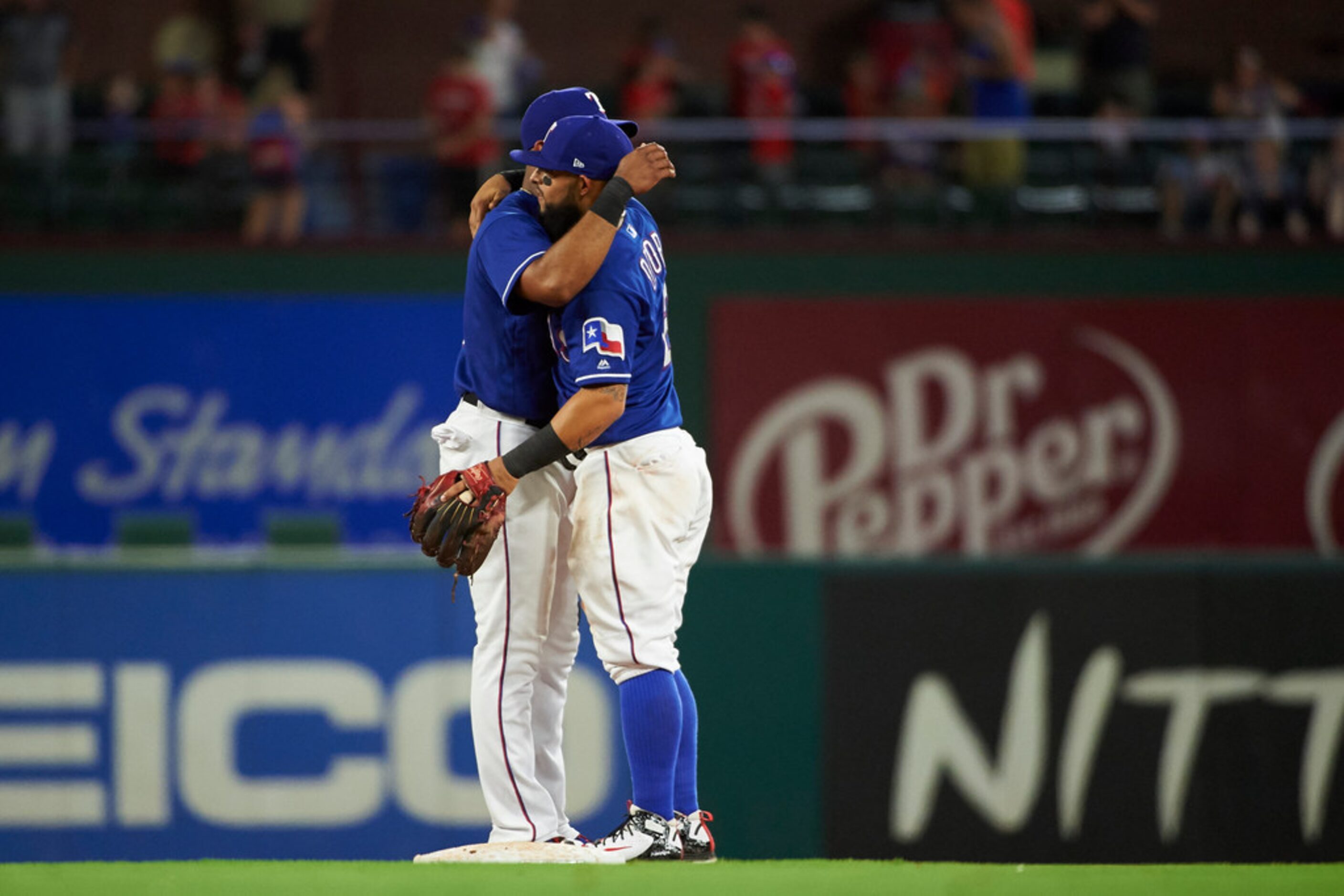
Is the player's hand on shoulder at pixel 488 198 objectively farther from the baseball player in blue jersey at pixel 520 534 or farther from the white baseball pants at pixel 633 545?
the white baseball pants at pixel 633 545

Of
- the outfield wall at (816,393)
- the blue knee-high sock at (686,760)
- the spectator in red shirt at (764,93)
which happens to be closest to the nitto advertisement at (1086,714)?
the blue knee-high sock at (686,760)

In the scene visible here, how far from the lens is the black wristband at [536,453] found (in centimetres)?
426

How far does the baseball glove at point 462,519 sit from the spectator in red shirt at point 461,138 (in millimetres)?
7317

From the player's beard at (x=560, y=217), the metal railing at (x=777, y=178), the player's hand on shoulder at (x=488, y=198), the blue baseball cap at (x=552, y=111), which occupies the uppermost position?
the metal railing at (x=777, y=178)

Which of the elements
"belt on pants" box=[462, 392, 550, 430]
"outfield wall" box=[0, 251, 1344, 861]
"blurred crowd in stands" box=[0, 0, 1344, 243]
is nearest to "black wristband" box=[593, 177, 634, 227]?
"belt on pants" box=[462, 392, 550, 430]

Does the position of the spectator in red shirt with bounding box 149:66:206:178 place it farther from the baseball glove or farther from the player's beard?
the baseball glove

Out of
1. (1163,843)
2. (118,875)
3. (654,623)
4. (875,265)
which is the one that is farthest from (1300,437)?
(118,875)

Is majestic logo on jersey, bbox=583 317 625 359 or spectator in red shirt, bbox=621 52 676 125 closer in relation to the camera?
majestic logo on jersey, bbox=583 317 625 359

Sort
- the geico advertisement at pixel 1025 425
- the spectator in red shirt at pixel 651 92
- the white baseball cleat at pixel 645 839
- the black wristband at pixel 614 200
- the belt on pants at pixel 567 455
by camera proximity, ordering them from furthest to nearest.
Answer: the spectator in red shirt at pixel 651 92, the geico advertisement at pixel 1025 425, the belt on pants at pixel 567 455, the white baseball cleat at pixel 645 839, the black wristband at pixel 614 200

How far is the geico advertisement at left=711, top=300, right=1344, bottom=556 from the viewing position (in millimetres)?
11547

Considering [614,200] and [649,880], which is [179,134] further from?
[649,880]

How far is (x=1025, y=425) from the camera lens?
38.2ft

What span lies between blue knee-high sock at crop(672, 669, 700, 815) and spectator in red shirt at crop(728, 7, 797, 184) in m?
7.52

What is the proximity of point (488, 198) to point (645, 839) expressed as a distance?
185 cm
